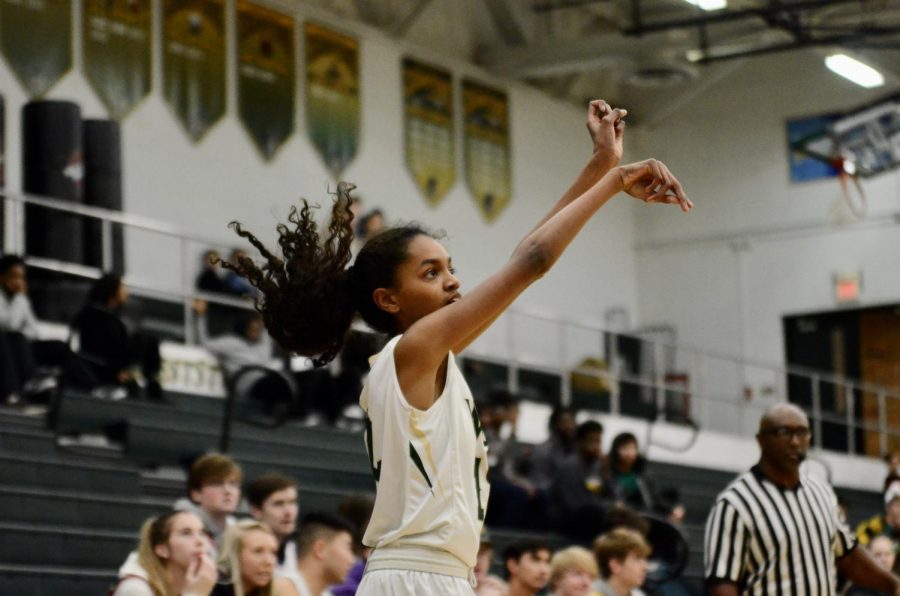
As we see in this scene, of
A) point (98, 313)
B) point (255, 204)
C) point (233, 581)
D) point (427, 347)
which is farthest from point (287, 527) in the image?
point (255, 204)

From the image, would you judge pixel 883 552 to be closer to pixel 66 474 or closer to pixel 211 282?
pixel 66 474

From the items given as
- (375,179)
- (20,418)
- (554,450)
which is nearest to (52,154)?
(20,418)

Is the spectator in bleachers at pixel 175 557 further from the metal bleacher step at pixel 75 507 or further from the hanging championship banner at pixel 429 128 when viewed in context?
the hanging championship banner at pixel 429 128

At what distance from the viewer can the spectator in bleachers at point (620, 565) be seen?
7.91 meters

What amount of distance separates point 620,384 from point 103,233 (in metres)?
8.59

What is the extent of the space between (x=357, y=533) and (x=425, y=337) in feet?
13.4

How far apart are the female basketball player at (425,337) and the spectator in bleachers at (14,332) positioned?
590 centimetres

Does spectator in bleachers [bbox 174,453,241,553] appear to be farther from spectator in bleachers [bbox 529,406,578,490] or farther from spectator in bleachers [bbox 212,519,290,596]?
spectator in bleachers [bbox 529,406,578,490]

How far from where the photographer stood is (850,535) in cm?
552

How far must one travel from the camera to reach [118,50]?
1462cm

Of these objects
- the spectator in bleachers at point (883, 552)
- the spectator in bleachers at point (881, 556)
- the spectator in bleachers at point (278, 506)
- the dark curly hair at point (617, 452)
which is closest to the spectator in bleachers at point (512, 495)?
the dark curly hair at point (617, 452)

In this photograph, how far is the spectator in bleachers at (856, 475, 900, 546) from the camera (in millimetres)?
10819

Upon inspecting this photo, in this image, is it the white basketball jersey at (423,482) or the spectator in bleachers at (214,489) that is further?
the spectator in bleachers at (214,489)

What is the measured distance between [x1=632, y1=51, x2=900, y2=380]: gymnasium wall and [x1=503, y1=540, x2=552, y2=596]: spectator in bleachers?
13050 mm
